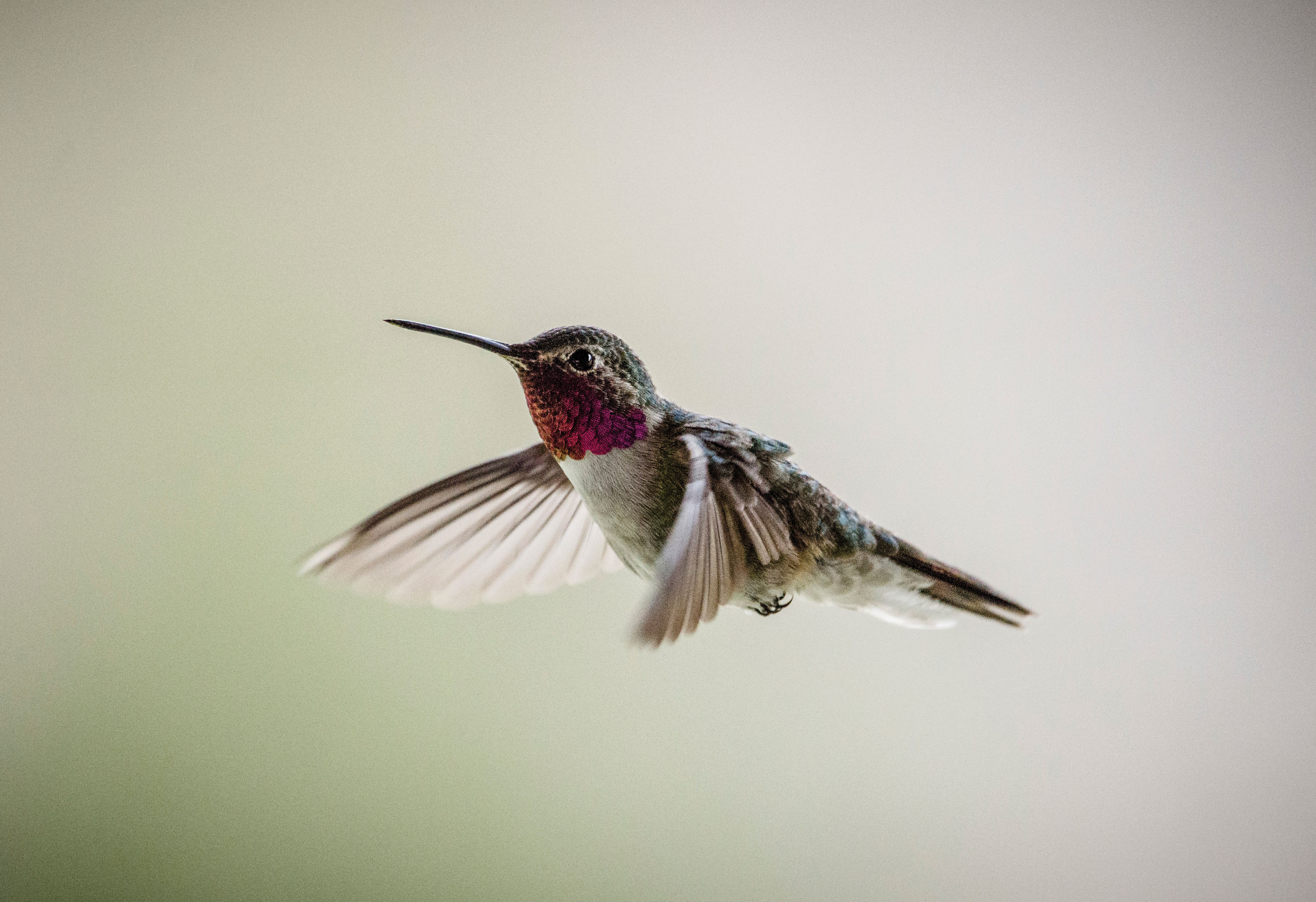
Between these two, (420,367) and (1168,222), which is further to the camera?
(1168,222)

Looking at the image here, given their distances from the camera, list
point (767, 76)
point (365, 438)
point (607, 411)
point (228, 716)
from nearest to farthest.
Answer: point (607, 411) < point (228, 716) < point (365, 438) < point (767, 76)

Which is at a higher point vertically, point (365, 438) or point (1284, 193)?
point (1284, 193)

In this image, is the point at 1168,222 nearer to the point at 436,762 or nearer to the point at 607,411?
the point at 607,411

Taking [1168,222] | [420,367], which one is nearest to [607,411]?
[420,367]

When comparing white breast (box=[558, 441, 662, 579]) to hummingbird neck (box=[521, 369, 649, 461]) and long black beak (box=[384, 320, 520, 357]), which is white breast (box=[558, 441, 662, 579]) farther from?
long black beak (box=[384, 320, 520, 357])

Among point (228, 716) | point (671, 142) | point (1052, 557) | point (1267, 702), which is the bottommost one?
point (228, 716)

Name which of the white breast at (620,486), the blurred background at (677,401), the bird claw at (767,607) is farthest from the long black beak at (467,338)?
the blurred background at (677,401)

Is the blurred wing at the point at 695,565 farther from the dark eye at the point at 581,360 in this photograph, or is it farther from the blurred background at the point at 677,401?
the blurred background at the point at 677,401
